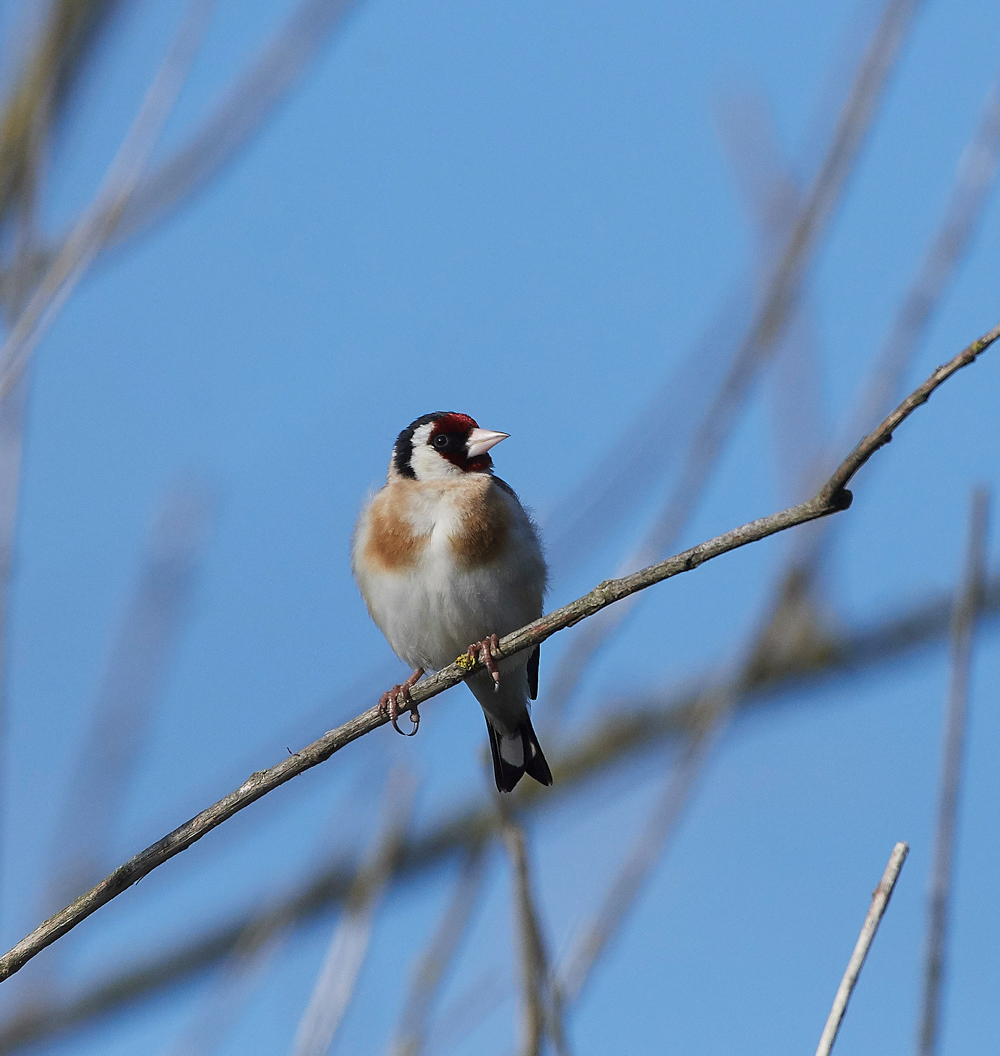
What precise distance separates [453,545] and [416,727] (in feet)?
2.10

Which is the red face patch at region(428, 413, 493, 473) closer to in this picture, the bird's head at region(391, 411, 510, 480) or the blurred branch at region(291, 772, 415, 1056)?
the bird's head at region(391, 411, 510, 480)

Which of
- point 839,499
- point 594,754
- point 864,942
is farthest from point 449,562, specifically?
point 594,754

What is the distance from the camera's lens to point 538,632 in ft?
8.01

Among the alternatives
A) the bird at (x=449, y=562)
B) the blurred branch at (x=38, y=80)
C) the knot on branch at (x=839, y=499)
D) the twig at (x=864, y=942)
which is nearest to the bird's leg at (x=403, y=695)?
the bird at (x=449, y=562)

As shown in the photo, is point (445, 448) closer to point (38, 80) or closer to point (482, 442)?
point (482, 442)

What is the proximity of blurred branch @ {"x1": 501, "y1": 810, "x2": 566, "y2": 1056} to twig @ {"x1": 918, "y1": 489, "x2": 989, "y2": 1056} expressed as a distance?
0.72 meters

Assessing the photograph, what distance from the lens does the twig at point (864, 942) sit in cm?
232

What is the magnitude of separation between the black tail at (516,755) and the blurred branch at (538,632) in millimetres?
2568

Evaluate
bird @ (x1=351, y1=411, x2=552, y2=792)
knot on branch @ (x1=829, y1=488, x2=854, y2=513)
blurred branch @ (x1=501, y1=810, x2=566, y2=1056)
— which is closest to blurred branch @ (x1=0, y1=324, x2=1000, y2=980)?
knot on branch @ (x1=829, y1=488, x2=854, y2=513)

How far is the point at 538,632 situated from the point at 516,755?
2.76 meters

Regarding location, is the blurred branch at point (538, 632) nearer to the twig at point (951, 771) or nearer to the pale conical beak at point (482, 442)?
the twig at point (951, 771)

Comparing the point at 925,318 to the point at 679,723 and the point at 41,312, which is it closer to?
the point at 41,312

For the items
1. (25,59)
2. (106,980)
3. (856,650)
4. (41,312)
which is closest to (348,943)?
(41,312)

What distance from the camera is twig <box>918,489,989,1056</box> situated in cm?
254
